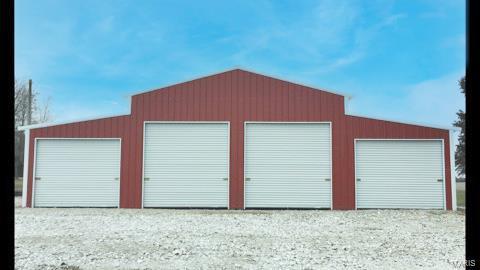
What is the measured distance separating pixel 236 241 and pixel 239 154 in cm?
602

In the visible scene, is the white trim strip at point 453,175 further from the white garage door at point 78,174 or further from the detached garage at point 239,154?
the white garage door at point 78,174

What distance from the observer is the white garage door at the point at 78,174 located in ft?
41.8

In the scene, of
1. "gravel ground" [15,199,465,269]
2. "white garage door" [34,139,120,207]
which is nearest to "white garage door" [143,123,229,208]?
"white garage door" [34,139,120,207]

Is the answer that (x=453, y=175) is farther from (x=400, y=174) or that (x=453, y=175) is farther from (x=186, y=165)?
(x=186, y=165)

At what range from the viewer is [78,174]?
42.1 ft

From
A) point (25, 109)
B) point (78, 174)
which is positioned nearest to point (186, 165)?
point (78, 174)

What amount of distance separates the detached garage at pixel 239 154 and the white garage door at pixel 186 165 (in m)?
0.03

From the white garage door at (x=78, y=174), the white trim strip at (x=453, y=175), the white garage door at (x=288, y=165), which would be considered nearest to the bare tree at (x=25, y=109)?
the white garage door at (x=78, y=174)

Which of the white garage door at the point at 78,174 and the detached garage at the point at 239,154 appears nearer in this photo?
the detached garage at the point at 239,154

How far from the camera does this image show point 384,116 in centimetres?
1266

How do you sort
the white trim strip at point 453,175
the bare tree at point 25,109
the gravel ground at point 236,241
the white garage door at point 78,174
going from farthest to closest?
the bare tree at point 25,109, the white garage door at point 78,174, the white trim strip at point 453,175, the gravel ground at point 236,241

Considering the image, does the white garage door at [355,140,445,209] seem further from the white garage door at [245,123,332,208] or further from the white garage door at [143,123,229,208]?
the white garage door at [143,123,229,208]

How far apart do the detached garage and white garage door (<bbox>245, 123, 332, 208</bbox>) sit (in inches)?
1.4

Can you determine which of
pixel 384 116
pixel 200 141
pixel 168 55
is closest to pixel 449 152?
pixel 384 116
